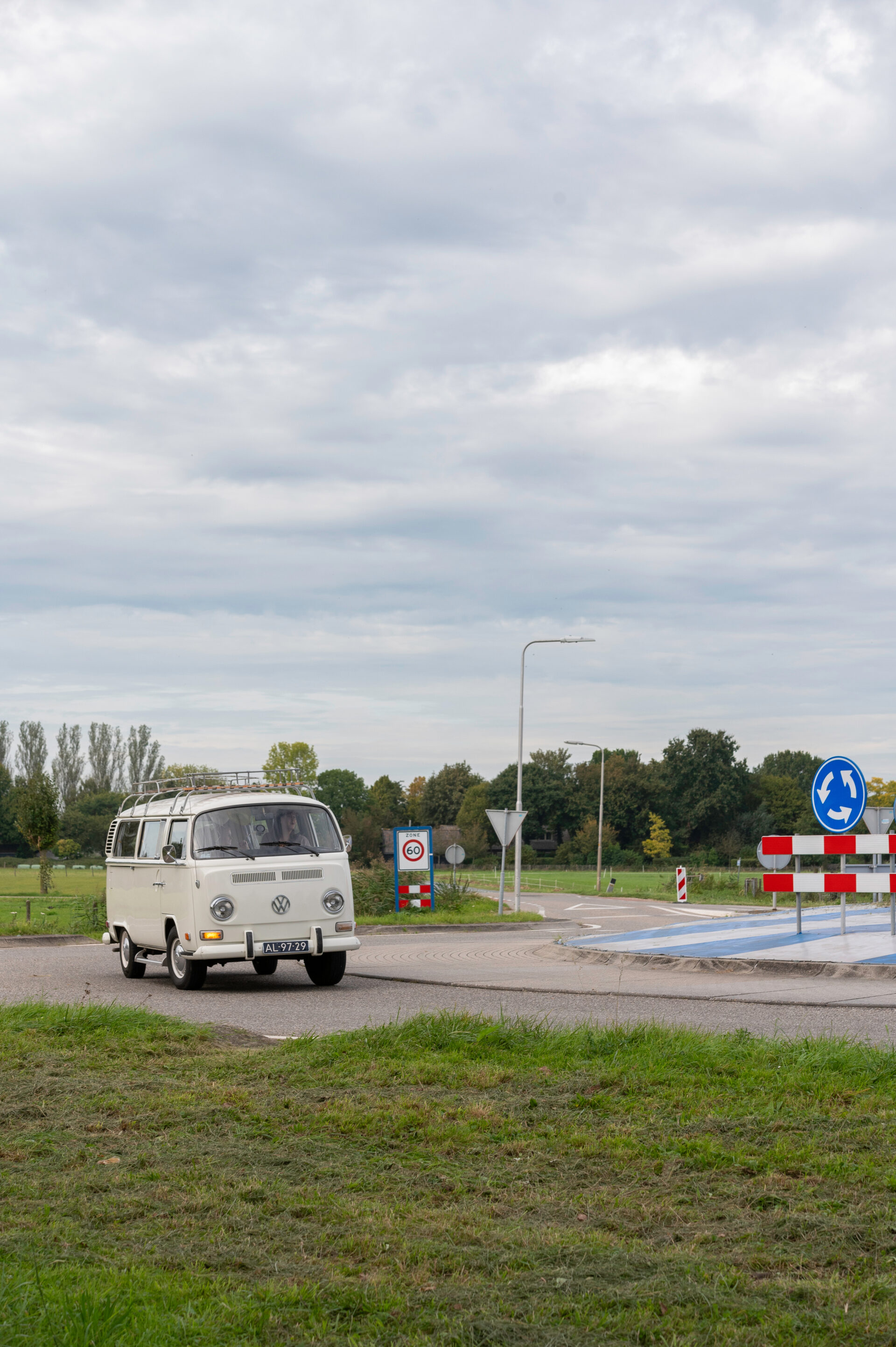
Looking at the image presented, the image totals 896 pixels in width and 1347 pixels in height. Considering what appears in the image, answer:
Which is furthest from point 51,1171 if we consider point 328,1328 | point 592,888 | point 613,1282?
point 592,888

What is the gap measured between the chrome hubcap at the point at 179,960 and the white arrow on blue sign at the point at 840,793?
780 centimetres

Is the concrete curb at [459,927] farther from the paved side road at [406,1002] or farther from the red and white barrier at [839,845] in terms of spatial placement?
the red and white barrier at [839,845]

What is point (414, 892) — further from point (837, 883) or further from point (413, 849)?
point (837, 883)

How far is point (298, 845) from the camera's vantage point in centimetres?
1330

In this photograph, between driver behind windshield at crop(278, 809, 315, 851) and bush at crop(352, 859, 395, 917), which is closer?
driver behind windshield at crop(278, 809, 315, 851)

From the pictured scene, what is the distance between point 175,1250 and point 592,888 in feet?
204

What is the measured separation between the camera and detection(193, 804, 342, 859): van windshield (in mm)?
13117

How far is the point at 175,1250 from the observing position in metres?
3.98

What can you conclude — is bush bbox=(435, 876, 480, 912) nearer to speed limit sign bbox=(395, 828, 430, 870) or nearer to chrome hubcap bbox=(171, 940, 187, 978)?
speed limit sign bbox=(395, 828, 430, 870)

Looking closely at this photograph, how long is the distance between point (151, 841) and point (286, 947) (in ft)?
8.52

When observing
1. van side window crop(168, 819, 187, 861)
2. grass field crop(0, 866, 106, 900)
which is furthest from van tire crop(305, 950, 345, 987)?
grass field crop(0, 866, 106, 900)

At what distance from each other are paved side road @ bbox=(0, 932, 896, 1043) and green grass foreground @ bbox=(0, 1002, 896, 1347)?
2.31 meters

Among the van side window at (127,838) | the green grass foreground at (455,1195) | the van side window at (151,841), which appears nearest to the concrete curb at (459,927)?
the van side window at (127,838)

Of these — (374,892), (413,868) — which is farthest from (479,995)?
(374,892)
